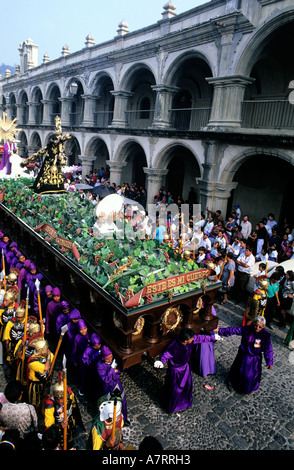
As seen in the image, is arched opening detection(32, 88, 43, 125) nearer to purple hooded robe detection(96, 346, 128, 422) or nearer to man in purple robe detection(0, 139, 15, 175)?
man in purple robe detection(0, 139, 15, 175)

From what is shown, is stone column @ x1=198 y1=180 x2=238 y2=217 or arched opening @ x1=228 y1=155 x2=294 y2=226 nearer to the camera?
stone column @ x1=198 y1=180 x2=238 y2=217

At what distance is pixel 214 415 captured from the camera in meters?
5.32

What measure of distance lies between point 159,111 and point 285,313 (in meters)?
12.9

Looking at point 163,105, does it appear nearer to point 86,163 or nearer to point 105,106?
point 86,163

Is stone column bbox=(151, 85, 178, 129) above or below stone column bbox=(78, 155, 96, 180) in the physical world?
above

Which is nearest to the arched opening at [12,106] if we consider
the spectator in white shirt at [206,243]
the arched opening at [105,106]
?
the arched opening at [105,106]

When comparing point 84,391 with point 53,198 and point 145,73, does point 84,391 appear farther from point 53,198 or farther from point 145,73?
point 145,73

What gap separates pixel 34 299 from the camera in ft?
23.8

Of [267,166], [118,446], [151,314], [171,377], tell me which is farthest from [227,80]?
[118,446]

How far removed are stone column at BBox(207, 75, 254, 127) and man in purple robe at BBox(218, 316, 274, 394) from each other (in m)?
10.3

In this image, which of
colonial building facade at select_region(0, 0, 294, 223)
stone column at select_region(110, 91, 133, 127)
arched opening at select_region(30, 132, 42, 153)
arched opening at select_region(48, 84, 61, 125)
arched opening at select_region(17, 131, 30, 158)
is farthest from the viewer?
arched opening at select_region(17, 131, 30, 158)

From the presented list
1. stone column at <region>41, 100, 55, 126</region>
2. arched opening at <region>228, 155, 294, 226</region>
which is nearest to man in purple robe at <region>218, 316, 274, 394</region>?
arched opening at <region>228, 155, 294, 226</region>

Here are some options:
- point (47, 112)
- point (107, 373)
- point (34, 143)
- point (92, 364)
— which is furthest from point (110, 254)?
point (34, 143)

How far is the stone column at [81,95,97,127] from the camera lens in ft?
77.8
